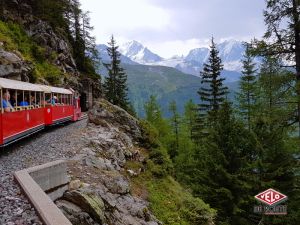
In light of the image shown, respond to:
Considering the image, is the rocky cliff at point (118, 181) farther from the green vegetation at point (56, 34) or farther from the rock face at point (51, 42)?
the rock face at point (51, 42)

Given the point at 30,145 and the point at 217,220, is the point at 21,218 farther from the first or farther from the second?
the point at 217,220

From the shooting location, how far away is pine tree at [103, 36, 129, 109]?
60.0 meters

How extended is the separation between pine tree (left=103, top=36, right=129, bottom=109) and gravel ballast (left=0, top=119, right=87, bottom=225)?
3866cm

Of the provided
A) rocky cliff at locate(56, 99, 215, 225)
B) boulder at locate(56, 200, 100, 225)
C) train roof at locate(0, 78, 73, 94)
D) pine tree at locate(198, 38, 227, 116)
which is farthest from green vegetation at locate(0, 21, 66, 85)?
boulder at locate(56, 200, 100, 225)

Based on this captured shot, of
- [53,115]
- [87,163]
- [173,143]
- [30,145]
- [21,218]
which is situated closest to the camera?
[21,218]

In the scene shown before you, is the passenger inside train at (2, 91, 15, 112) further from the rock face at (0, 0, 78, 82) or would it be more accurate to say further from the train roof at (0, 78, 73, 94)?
the rock face at (0, 0, 78, 82)

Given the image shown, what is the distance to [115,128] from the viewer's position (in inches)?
784

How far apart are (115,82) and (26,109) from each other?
1751 inches

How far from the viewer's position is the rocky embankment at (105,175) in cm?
903

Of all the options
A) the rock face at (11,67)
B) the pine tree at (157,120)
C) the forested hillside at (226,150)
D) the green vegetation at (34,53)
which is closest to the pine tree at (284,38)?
the forested hillside at (226,150)

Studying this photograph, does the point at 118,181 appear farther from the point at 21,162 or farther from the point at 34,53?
the point at 34,53

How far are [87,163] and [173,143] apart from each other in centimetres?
4316

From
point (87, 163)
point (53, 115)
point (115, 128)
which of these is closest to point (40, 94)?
point (53, 115)

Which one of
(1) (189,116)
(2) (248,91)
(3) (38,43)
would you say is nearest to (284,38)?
(2) (248,91)
